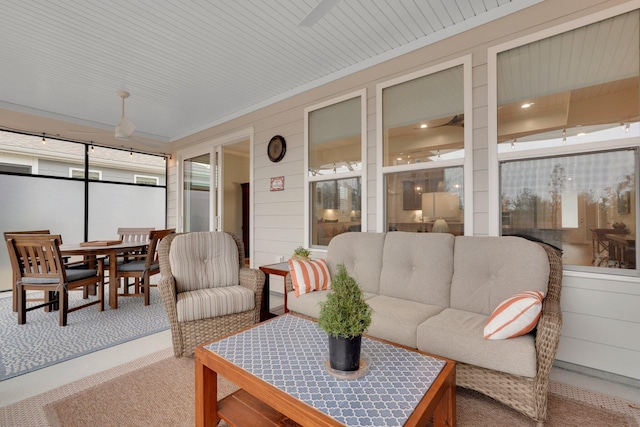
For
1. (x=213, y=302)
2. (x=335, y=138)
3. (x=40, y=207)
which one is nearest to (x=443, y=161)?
(x=335, y=138)

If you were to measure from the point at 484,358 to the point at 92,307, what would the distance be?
172 inches

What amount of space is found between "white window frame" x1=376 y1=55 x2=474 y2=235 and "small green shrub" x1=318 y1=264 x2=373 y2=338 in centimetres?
177

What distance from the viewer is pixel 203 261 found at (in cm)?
286

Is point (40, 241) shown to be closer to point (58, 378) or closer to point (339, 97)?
point (58, 378)

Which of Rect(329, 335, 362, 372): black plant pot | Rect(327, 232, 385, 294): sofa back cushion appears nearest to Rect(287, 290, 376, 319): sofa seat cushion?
Rect(327, 232, 385, 294): sofa back cushion

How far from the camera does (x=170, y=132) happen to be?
239 inches

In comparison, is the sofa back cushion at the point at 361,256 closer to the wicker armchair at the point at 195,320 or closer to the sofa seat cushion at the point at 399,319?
the sofa seat cushion at the point at 399,319

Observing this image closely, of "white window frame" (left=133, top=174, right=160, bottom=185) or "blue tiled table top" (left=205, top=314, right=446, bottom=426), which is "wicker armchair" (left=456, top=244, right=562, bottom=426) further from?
"white window frame" (left=133, top=174, right=160, bottom=185)

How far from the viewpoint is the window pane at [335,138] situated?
11.4 feet

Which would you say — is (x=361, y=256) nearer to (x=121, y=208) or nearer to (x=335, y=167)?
(x=335, y=167)

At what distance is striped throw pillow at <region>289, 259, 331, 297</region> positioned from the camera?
2574mm

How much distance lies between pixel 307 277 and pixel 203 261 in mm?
1059

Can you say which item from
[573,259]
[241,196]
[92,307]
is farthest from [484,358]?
[241,196]

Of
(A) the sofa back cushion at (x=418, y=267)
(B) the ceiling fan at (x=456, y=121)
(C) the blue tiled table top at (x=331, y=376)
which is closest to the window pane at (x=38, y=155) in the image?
(C) the blue tiled table top at (x=331, y=376)
